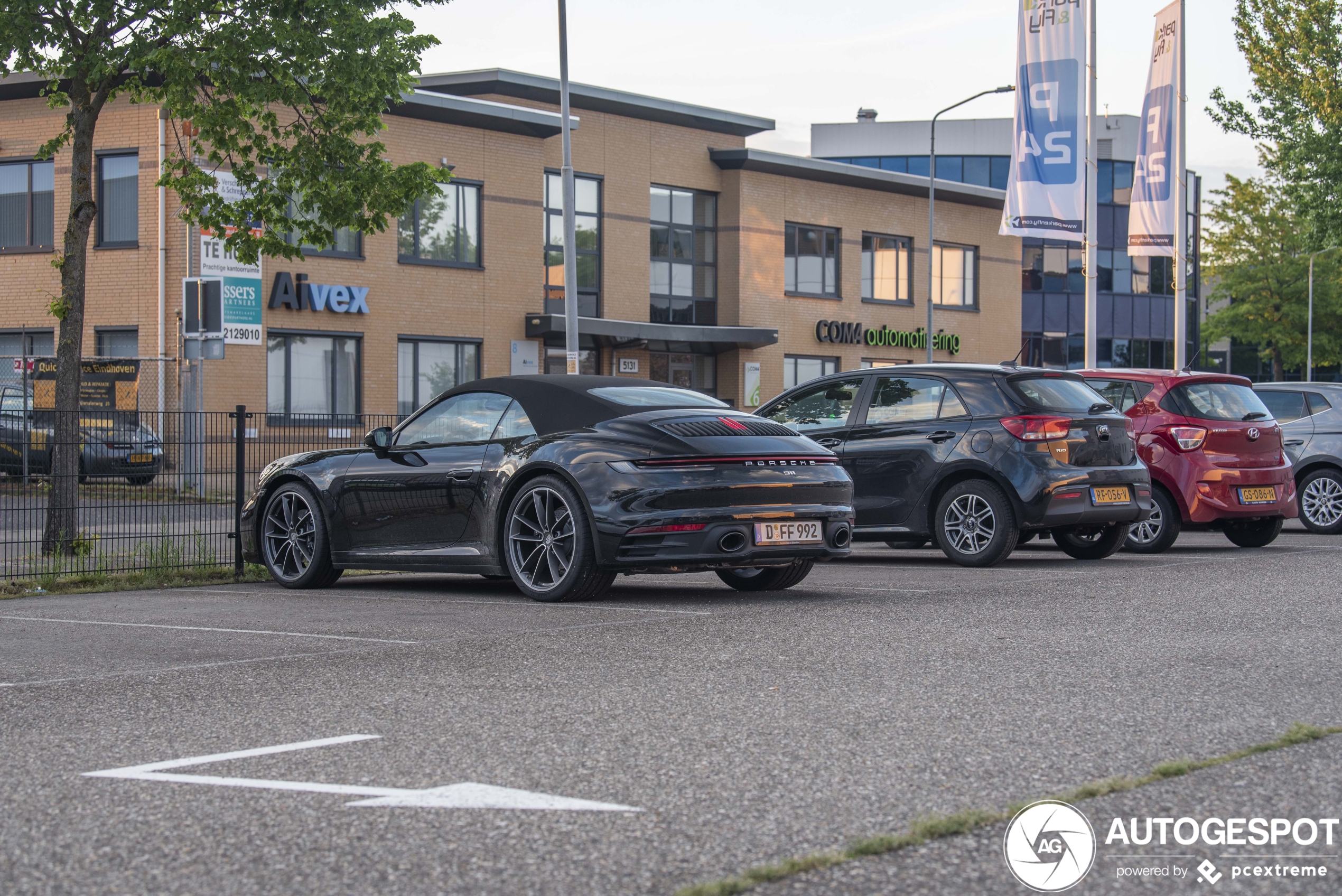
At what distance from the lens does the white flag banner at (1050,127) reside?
2259 centimetres

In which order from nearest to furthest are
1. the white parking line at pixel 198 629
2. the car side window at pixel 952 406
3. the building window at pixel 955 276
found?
the white parking line at pixel 198 629
the car side window at pixel 952 406
the building window at pixel 955 276

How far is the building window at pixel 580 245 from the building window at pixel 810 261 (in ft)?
19.0

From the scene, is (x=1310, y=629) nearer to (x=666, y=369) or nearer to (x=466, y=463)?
(x=466, y=463)

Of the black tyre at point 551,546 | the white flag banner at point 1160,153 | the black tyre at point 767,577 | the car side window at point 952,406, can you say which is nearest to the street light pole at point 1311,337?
the white flag banner at point 1160,153

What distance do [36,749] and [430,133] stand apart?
25465 millimetres

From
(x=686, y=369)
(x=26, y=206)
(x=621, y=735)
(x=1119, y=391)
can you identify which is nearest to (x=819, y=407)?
(x=1119, y=391)

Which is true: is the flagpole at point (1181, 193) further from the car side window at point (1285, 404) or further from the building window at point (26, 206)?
the building window at point (26, 206)

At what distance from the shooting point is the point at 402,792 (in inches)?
152

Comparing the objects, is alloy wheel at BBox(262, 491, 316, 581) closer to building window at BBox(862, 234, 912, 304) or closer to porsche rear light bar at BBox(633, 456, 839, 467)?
porsche rear light bar at BBox(633, 456, 839, 467)

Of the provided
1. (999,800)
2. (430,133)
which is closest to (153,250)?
(430,133)

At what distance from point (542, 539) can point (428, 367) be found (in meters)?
20.8

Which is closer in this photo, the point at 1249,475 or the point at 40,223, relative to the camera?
the point at 1249,475

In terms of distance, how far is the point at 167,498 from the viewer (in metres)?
10.9

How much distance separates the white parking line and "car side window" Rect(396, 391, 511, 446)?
2243mm
